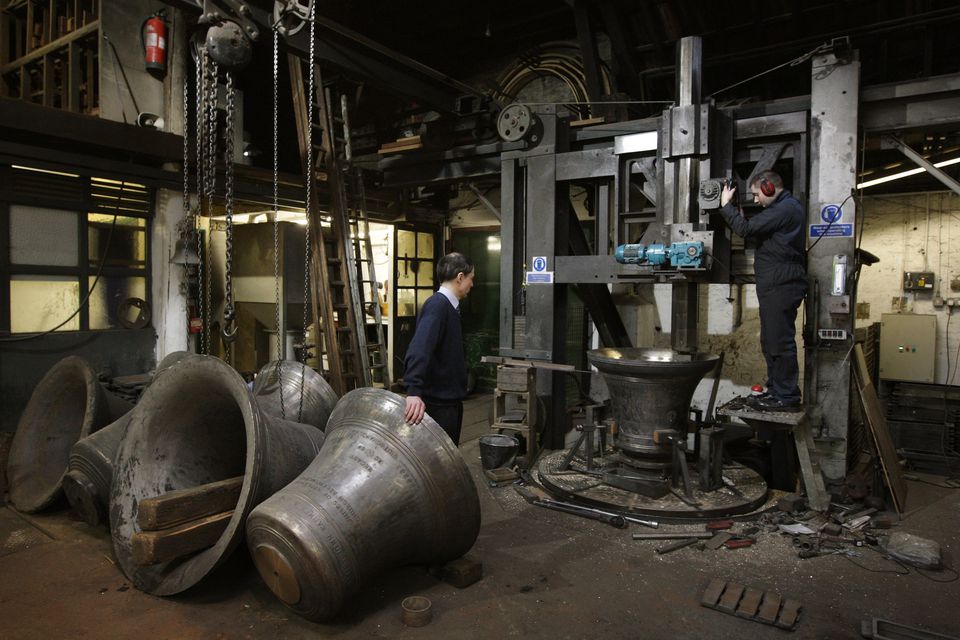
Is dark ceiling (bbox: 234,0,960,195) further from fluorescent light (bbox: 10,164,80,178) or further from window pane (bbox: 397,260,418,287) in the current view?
fluorescent light (bbox: 10,164,80,178)

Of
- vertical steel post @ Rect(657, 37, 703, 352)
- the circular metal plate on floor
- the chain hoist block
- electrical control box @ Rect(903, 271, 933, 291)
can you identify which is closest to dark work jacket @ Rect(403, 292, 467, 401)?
the circular metal plate on floor

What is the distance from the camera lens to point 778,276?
437 centimetres

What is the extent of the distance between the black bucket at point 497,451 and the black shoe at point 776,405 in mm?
2050

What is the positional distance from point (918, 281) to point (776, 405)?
12.9 feet

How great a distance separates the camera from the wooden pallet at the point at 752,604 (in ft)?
9.62

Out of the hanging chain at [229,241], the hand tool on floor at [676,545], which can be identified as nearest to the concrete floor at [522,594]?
the hand tool on floor at [676,545]

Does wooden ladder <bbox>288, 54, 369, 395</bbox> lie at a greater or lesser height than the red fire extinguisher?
lesser

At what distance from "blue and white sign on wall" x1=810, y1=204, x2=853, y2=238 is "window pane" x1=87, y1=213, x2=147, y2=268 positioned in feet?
22.1

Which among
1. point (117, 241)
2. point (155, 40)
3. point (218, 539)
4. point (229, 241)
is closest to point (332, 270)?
point (117, 241)

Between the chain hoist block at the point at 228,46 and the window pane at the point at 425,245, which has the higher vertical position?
the chain hoist block at the point at 228,46

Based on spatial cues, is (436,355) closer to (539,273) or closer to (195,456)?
(195,456)

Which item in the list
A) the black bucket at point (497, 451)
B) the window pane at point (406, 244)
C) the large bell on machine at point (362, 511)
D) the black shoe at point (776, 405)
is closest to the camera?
the large bell on machine at point (362, 511)

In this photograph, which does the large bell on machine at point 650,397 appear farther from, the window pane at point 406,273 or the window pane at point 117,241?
the window pane at point 117,241

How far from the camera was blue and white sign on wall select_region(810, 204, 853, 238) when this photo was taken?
14.5ft
